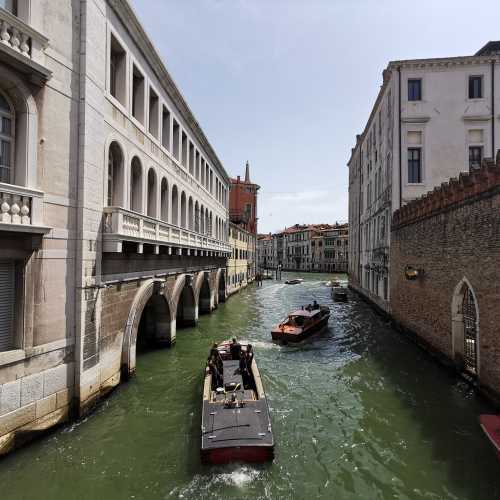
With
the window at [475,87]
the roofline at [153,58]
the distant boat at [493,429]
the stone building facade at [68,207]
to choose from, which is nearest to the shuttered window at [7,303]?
the stone building facade at [68,207]

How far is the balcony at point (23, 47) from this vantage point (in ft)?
21.9

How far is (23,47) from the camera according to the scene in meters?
7.09

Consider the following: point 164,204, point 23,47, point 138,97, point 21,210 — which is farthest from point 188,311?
point 23,47

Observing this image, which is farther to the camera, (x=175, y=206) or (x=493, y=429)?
(x=175, y=206)

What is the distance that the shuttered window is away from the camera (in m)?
7.17

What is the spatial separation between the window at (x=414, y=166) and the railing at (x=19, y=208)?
1986 centimetres

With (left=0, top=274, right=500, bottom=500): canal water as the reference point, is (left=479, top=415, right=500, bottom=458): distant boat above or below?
above

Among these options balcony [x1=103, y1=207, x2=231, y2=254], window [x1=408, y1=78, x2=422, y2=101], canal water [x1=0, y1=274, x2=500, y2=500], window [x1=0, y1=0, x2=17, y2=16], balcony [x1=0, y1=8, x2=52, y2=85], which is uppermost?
window [x1=408, y1=78, x2=422, y2=101]

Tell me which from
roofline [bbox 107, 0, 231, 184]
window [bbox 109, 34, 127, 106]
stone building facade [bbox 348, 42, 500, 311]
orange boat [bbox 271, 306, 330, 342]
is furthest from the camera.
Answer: stone building facade [bbox 348, 42, 500, 311]

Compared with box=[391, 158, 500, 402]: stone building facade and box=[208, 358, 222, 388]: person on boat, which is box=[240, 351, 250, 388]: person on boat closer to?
box=[208, 358, 222, 388]: person on boat

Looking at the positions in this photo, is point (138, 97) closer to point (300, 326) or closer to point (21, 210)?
point (21, 210)

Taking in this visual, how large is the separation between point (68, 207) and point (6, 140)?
1.82 metres

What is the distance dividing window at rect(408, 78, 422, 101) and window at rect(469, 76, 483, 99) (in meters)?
3.14

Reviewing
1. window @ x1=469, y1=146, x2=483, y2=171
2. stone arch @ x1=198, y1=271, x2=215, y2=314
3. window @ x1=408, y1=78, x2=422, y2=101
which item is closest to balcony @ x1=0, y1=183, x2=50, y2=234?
stone arch @ x1=198, y1=271, x2=215, y2=314
